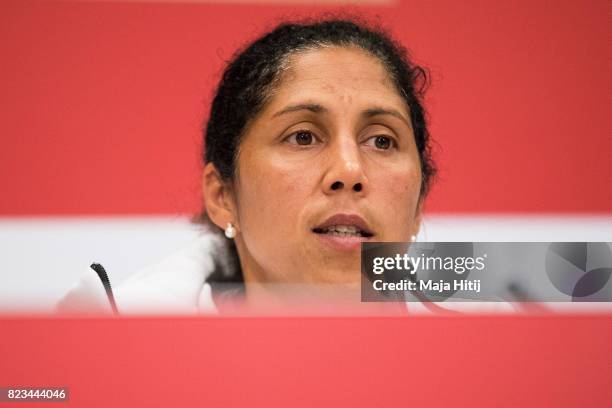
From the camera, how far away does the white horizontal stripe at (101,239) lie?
1.65 metres

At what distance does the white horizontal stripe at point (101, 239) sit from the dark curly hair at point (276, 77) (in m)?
0.10

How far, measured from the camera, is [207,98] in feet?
5.64

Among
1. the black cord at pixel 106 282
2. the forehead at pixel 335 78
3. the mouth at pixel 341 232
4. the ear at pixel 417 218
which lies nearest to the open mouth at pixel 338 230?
the mouth at pixel 341 232

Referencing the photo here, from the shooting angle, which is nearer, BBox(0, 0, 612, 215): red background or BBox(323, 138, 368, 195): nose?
BBox(323, 138, 368, 195): nose

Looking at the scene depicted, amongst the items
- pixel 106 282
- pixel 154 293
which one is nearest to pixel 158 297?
pixel 154 293

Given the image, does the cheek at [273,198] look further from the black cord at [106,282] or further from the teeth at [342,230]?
the black cord at [106,282]

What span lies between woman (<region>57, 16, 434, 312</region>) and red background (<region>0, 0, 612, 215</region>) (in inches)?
2.3

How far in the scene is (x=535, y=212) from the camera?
5.57 ft

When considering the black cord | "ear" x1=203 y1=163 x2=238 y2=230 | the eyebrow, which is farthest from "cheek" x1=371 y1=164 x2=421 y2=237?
the black cord

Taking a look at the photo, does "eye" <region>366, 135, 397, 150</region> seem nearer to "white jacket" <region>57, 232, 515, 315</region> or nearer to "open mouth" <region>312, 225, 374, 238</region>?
"open mouth" <region>312, 225, 374, 238</region>

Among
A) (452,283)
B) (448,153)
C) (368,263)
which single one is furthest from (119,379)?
(448,153)

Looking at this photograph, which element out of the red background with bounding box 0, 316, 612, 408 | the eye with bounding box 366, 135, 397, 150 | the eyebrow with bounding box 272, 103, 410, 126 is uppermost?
the eyebrow with bounding box 272, 103, 410, 126

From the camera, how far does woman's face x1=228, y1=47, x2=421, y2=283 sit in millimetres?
1585

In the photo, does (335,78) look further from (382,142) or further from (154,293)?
(154,293)
